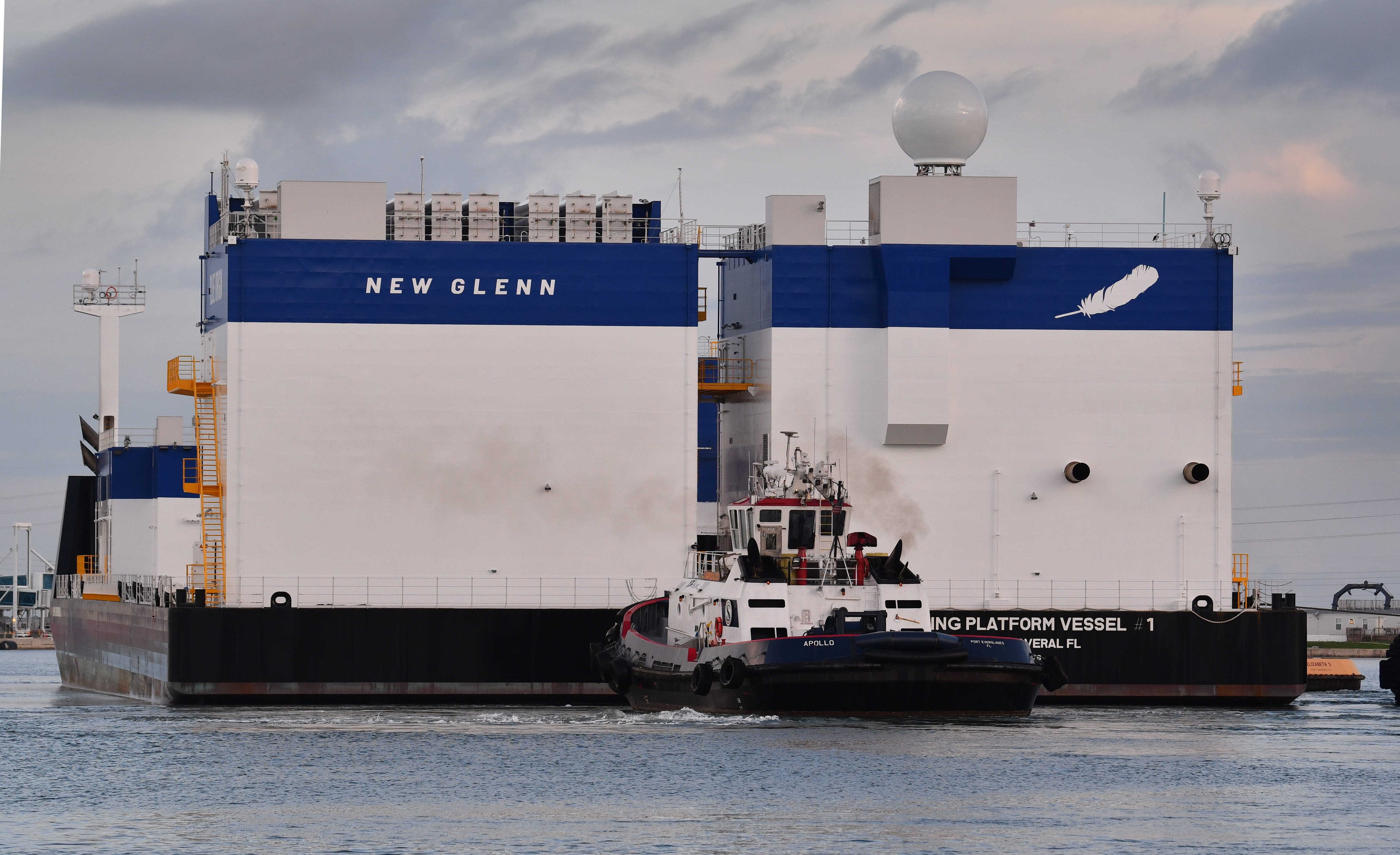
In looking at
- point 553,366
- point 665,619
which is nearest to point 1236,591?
point 665,619

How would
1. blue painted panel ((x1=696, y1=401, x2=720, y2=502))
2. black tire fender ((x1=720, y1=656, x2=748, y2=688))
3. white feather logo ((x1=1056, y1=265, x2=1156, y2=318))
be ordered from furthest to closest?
1. blue painted panel ((x1=696, y1=401, x2=720, y2=502))
2. white feather logo ((x1=1056, y1=265, x2=1156, y2=318))
3. black tire fender ((x1=720, y1=656, x2=748, y2=688))

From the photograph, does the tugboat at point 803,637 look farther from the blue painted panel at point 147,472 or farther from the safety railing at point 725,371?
the blue painted panel at point 147,472

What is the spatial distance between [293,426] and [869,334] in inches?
655

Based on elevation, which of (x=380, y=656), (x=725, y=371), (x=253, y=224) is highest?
(x=253, y=224)

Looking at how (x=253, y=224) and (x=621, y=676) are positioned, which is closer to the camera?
(x=621, y=676)

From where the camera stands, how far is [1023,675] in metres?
48.7

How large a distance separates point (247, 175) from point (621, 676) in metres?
18.2

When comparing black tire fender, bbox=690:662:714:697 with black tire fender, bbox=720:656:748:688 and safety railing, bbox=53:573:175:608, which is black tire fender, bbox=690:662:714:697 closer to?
black tire fender, bbox=720:656:748:688

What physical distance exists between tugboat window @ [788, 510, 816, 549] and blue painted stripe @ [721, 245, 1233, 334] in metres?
7.13

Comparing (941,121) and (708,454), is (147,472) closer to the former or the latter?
(708,454)

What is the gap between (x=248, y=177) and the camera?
5731 centimetres

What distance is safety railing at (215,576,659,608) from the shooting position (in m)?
55.4

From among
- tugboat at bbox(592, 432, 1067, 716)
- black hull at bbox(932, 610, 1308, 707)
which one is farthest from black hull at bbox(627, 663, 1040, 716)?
black hull at bbox(932, 610, 1308, 707)

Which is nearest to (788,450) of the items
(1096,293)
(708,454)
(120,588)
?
(1096,293)
